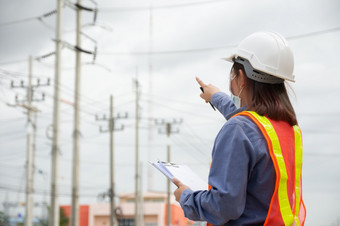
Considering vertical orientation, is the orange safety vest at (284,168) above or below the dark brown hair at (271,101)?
below

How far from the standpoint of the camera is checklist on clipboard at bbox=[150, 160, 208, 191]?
2446 millimetres

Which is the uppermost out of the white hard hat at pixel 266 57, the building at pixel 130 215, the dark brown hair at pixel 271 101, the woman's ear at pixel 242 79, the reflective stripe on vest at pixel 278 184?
the white hard hat at pixel 266 57

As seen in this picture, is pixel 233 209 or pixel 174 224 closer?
pixel 233 209

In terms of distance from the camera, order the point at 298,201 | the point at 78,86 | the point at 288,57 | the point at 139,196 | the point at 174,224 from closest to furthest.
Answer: the point at 298,201
the point at 288,57
the point at 78,86
the point at 139,196
the point at 174,224

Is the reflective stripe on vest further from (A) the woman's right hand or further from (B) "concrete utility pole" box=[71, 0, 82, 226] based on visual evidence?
(B) "concrete utility pole" box=[71, 0, 82, 226]

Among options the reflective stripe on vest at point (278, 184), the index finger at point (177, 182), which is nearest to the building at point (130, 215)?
the index finger at point (177, 182)

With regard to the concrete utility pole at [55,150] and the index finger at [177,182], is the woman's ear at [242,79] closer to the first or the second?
the index finger at [177,182]

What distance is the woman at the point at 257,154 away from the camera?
2158 mm

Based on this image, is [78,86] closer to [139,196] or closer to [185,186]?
[139,196]

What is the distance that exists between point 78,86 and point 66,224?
50050mm

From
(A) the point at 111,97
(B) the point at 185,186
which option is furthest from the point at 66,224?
(B) the point at 185,186

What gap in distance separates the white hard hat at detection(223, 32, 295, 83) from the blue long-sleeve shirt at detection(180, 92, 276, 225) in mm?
281

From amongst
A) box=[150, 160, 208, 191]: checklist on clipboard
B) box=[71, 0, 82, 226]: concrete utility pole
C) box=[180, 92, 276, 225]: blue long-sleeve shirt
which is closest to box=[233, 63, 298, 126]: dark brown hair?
box=[180, 92, 276, 225]: blue long-sleeve shirt

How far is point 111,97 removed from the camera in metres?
31.7
